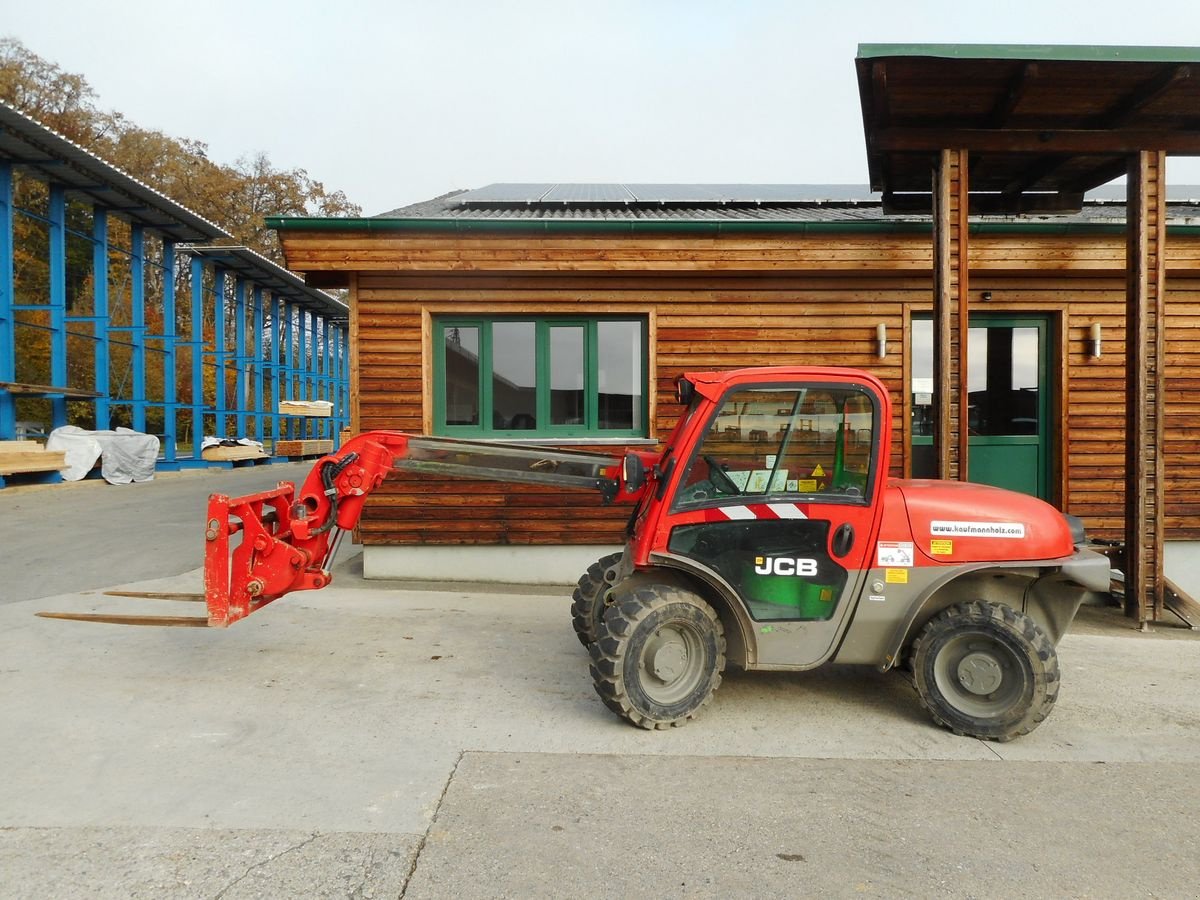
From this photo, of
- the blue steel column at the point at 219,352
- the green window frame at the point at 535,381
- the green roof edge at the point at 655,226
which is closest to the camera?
the green roof edge at the point at 655,226

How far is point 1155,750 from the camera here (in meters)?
4.16

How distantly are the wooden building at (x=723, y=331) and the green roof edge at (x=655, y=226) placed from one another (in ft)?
0.08

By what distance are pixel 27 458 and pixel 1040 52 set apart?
18357 mm

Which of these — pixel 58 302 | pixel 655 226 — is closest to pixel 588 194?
pixel 655 226

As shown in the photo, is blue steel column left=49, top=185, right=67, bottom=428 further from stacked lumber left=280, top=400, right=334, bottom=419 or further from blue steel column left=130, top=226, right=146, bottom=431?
stacked lumber left=280, top=400, right=334, bottom=419

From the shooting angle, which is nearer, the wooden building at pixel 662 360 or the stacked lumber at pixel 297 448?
the wooden building at pixel 662 360

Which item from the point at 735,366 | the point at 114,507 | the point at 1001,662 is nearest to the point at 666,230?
the point at 735,366

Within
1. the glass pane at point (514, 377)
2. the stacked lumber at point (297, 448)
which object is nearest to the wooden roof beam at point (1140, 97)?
the glass pane at point (514, 377)

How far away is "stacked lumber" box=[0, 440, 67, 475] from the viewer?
1497 cm

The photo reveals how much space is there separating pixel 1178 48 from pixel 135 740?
8.78 meters

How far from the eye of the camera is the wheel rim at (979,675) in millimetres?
4133

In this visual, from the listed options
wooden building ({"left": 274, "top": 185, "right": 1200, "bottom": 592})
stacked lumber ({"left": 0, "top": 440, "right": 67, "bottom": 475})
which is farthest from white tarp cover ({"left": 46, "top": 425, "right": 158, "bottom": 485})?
wooden building ({"left": 274, "top": 185, "right": 1200, "bottom": 592})

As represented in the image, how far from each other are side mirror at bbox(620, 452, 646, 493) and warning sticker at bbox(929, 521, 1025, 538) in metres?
1.68

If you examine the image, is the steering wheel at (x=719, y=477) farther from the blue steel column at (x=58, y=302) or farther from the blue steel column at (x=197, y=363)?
the blue steel column at (x=197, y=363)
